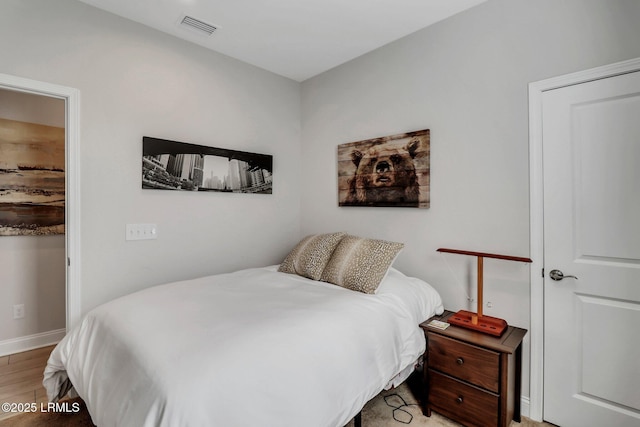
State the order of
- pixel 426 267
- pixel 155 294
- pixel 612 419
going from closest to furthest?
pixel 612 419
pixel 155 294
pixel 426 267

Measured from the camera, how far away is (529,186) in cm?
198

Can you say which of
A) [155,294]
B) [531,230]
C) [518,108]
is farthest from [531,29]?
[155,294]

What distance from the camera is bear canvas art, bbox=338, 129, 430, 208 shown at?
8.20 feet

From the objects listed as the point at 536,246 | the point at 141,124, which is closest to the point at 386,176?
the point at 536,246

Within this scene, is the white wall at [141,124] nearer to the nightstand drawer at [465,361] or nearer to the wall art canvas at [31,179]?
the wall art canvas at [31,179]

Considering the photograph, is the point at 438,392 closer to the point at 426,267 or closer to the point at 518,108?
the point at 426,267

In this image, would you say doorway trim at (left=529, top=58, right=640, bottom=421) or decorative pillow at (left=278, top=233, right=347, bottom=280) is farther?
decorative pillow at (left=278, top=233, right=347, bottom=280)

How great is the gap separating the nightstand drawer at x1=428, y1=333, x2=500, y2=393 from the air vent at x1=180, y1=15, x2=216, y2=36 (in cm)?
272

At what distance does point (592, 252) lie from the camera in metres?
1.80

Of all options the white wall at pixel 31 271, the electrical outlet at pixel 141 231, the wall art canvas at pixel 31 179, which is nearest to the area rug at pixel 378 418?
the electrical outlet at pixel 141 231

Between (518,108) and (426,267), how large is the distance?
125cm

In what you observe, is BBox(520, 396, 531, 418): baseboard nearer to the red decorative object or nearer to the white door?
the white door

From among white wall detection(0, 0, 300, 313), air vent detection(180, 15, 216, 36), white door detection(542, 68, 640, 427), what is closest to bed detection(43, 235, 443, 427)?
white wall detection(0, 0, 300, 313)

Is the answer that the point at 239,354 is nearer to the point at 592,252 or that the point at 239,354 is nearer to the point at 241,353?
the point at 241,353
